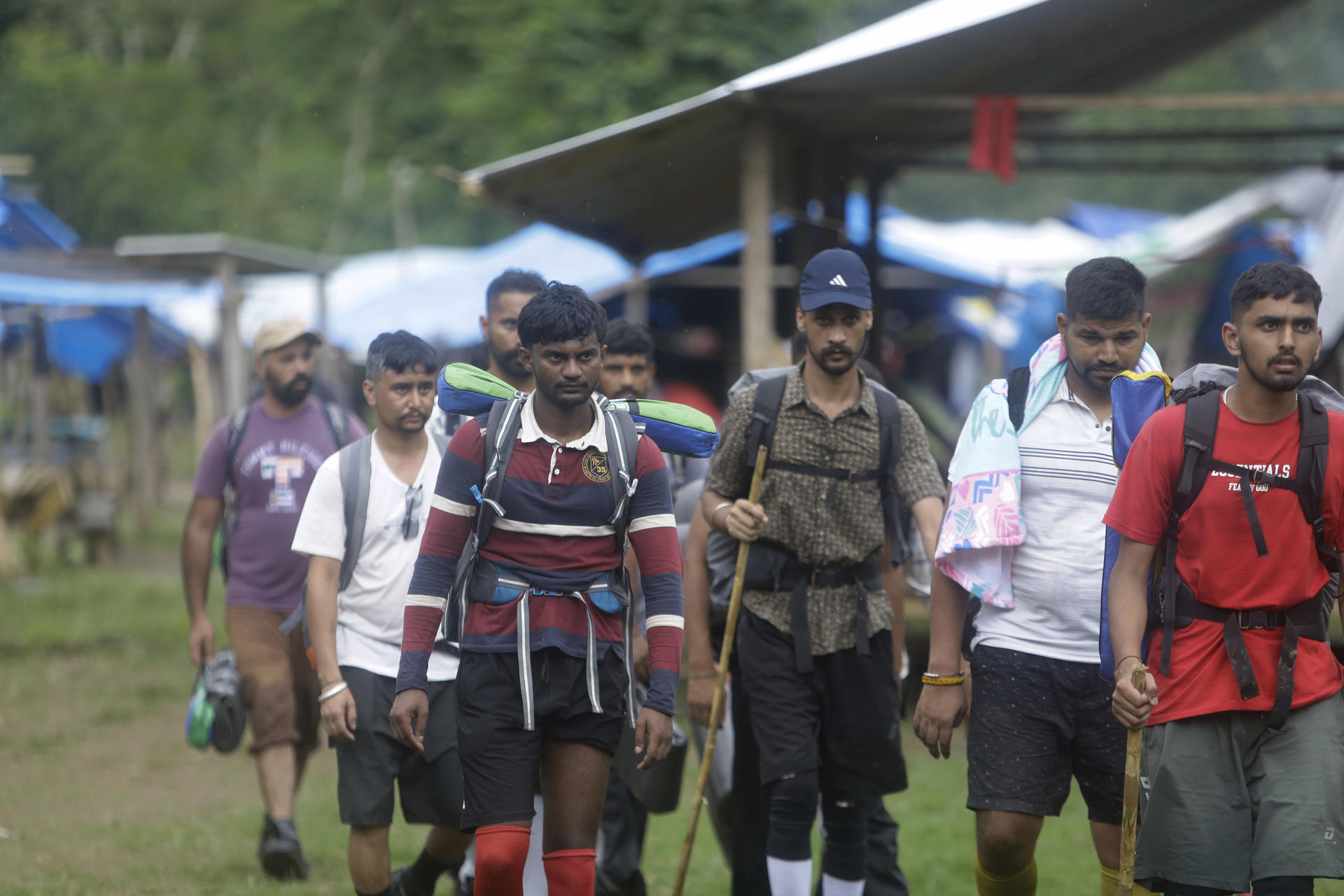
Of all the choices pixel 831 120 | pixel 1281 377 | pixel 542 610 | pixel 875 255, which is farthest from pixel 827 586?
pixel 875 255

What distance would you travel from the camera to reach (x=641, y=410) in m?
4.56

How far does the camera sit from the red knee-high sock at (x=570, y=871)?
4.19 m

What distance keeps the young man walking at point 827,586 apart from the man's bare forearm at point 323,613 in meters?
1.31

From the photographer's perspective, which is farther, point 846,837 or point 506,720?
point 846,837

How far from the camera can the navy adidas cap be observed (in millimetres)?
4934

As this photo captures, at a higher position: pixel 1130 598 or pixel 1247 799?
pixel 1130 598

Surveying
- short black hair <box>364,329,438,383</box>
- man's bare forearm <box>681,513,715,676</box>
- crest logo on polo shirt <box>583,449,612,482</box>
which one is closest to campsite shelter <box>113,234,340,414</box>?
short black hair <box>364,329,438,383</box>

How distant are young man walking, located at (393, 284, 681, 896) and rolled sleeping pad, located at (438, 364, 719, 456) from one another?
0.42 ft

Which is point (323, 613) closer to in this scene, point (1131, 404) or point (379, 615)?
point (379, 615)

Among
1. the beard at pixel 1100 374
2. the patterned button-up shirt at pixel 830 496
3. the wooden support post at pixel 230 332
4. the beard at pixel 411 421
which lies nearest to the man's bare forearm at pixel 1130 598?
the beard at pixel 1100 374

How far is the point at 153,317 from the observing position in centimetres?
2709

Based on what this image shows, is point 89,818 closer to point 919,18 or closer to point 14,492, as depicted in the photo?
point 919,18

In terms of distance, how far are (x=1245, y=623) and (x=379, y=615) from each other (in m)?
2.82

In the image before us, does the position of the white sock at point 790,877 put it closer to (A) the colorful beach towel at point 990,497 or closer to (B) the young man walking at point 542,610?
(B) the young man walking at point 542,610
